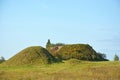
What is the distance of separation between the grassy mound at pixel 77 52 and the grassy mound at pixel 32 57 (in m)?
10.0

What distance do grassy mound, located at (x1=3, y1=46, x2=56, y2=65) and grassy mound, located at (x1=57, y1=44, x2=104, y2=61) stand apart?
10.0 m

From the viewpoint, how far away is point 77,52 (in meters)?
63.2

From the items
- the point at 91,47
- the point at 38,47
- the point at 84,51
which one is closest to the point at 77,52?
the point at 84,51

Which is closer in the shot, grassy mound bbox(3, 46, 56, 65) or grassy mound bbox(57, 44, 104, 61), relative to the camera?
grassy mound bbox(3, 46, 56, 65)

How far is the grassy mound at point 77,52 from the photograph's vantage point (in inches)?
2463

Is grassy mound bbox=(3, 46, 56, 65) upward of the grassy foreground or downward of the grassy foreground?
upward

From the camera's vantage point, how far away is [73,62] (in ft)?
149

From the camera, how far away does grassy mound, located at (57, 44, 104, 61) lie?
62562mm

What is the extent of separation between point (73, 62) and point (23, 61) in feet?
31.9

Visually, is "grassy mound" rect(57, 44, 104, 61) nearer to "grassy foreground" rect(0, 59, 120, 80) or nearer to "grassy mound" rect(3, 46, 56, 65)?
"grassy mound" rect(3, 46, 56, 65)

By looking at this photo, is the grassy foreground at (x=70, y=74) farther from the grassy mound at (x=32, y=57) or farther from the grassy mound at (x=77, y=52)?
the grassy mound at (x=77, y=52)

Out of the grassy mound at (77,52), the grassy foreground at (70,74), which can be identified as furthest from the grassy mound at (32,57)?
the grassy mound at (77,52)

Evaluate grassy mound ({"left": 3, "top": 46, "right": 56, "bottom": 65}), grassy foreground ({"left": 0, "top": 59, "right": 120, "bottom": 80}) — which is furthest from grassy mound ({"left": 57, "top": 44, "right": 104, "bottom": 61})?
grassy foreground ({"left": 0, "top": 59, "right": 120, "bottom": 80})

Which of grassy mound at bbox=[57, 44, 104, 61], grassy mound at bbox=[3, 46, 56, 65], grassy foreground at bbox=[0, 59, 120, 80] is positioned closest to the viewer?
grassy foreground at bbox=[0, 59, 120, 80]
